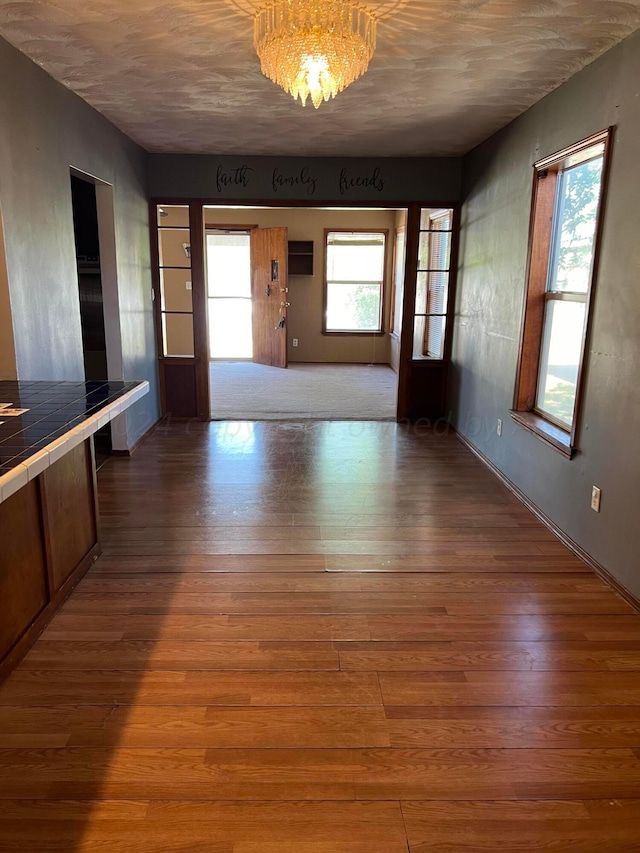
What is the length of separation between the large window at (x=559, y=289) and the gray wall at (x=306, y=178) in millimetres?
1886

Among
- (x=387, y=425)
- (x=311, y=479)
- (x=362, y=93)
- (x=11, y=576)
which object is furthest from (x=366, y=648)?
(x=387, y=425)

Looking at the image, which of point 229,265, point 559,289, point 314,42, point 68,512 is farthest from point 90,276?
point 229,265

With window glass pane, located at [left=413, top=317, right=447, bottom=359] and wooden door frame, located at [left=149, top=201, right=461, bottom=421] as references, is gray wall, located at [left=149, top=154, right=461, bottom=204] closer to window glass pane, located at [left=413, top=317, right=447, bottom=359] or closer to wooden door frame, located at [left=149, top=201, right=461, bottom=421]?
wooden door frame, located at [left=149, top=201, right=461, bottom=421]

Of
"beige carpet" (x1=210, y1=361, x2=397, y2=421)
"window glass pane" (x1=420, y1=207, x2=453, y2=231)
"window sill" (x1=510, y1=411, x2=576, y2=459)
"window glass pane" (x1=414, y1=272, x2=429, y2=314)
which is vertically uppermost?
"window glass pane" (x1=420, y1=207, x2=453, y2=231)

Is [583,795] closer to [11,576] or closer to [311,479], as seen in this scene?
[11,576]

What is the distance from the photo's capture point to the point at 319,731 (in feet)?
5.99

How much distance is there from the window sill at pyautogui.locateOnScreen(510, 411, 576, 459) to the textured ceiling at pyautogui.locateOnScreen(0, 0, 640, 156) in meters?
1.90

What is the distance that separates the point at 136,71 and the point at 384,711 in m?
3.24

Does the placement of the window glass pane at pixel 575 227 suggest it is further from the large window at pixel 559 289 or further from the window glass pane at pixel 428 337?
the window glass pane at pixel 428 337

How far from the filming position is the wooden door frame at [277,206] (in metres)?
5.29

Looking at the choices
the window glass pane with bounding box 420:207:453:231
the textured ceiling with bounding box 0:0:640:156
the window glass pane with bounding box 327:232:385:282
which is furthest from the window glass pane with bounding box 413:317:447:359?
the window glass pane with bounding box 327:232:385:282

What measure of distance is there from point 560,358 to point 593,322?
2.04ft

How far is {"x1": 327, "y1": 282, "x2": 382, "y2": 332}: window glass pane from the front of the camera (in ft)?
30.5

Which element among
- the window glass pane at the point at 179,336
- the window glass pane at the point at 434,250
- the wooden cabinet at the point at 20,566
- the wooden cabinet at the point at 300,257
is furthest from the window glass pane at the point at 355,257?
the wooden cabinet at the point at 20,566
